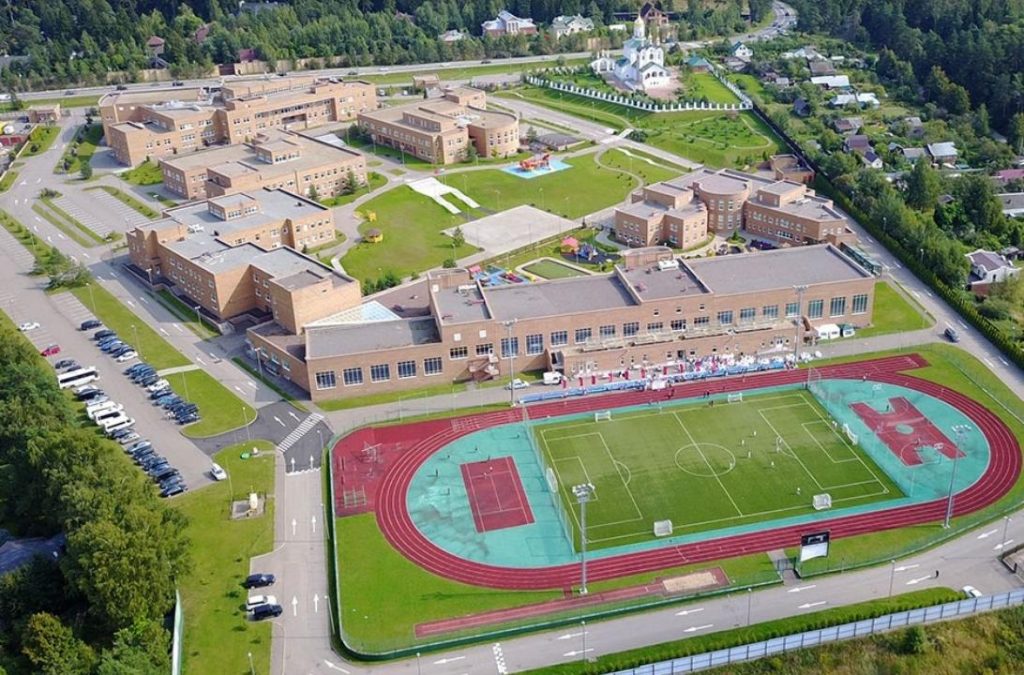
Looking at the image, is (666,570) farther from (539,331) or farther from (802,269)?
(802,269)

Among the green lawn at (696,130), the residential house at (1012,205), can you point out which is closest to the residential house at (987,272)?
the residential house at (1012,205)

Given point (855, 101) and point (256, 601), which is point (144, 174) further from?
point (855, 101)

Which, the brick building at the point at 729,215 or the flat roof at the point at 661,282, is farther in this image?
the brick building at the point at 729,215

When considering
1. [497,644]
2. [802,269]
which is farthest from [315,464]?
[802,269]

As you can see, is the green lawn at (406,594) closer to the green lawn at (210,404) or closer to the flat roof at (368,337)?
the green lawn at (210,404)

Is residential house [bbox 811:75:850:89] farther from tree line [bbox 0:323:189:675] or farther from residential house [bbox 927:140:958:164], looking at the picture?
tree line [bbox 0:323:189:675]
